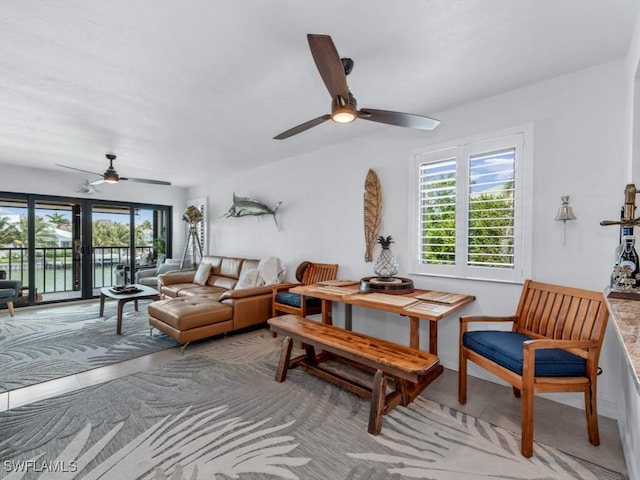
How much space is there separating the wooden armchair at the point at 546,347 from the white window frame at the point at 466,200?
0.27 metres

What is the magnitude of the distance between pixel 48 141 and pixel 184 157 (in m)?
1.61

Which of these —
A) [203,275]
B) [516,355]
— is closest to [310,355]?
[516,355]

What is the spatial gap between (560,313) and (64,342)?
5173mm

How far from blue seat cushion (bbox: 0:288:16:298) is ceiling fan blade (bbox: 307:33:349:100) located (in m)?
5.68

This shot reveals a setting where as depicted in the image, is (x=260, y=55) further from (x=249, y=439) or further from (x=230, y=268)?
(x=230, y=268)

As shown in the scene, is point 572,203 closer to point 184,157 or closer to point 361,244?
point 361,244

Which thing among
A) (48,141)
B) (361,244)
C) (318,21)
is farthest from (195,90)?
(48,141)

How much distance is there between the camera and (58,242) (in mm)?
5820

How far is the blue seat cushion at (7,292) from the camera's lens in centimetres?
446

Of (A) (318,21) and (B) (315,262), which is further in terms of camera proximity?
(B) (315,262)

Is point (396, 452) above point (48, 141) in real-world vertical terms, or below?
below

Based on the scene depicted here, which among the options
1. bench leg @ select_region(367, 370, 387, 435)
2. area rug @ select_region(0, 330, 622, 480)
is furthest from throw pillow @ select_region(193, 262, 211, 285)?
bench leg @ select_region(367, 370, 387, 435)

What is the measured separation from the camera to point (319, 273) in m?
4.13

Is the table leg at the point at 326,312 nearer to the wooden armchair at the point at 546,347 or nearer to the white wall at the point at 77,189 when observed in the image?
the wooden armchair at the point at 546,347
